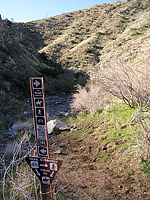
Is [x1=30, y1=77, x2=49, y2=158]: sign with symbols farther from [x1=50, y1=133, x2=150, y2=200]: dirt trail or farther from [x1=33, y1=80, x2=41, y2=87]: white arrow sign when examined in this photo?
[x1=50, y1=133, x2=150, y2=200]: dirt trail

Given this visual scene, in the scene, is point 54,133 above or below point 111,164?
above

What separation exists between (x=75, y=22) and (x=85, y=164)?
2001 inches

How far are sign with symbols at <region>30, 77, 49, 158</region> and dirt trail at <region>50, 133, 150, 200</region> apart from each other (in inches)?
36.9

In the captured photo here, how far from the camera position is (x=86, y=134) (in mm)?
7660

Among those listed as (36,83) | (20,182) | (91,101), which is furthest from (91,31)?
(36,83)

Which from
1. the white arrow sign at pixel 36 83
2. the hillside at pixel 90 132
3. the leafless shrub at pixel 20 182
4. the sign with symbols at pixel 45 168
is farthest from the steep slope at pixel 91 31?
the sign with symbols at pixel 45 168

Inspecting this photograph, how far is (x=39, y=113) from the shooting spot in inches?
90.6

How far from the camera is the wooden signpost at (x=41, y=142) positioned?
7.34 feet

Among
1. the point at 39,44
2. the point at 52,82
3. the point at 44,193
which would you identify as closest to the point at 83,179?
the point at 44,193

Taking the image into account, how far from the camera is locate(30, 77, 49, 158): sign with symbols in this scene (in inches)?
88.0

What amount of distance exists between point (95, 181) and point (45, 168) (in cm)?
234

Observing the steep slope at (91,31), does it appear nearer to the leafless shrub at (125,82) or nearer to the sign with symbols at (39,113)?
the leafless shrub at (125,82)

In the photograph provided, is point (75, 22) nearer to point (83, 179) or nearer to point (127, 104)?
point (127, 104)

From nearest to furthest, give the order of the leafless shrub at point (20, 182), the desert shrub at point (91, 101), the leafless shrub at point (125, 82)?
the leafless shrub at point (20, 182) → the leafless shrub at point (125, 82) → the desert shrub at point (91, 101)
